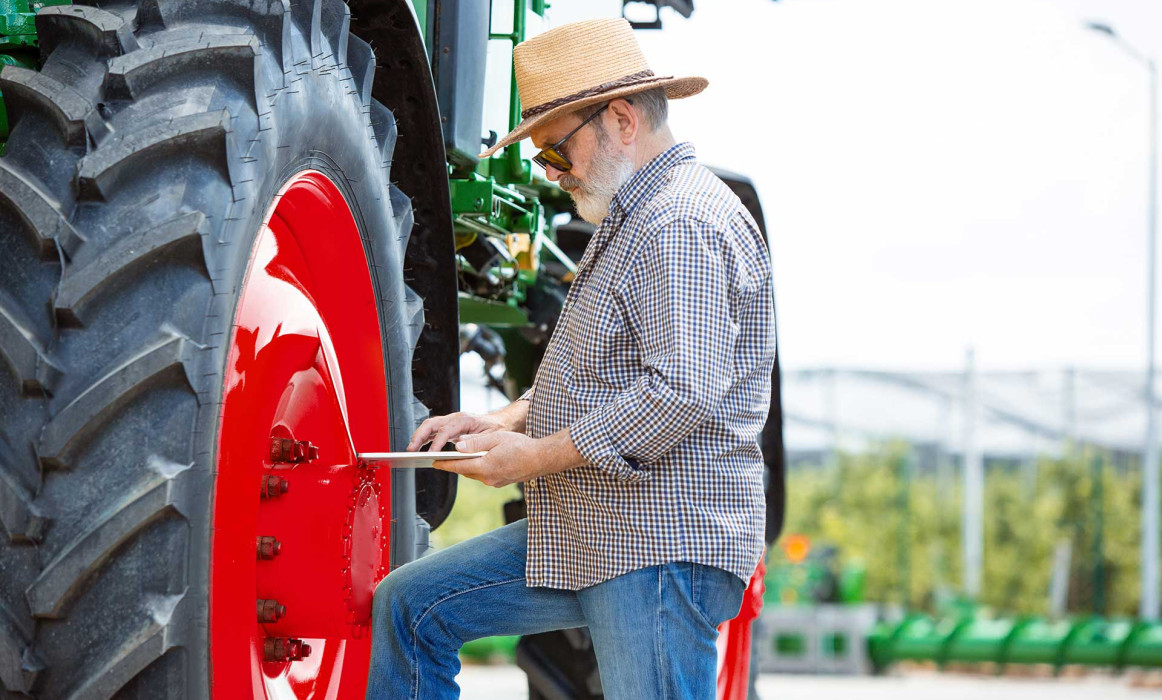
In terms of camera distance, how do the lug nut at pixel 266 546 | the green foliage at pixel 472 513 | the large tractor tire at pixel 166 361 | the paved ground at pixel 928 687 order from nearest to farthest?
the large tractor tire at pixel 166 361, the lug nut at pixel 266 546, the paved ground at pixel 928 687, the green foliage at pixel 472 513

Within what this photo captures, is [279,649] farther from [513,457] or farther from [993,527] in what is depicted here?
[993,527]

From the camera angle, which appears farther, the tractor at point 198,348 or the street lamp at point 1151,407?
the street lamp at point 1151,407

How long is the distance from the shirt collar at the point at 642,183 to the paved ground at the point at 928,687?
1204 centimetres

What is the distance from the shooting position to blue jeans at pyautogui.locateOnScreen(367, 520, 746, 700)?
90.5 inches

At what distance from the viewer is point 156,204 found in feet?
5.82

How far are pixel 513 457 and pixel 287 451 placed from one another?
0.38 m

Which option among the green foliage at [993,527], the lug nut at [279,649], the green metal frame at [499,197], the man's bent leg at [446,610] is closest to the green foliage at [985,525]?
the green foliage at [993,527]

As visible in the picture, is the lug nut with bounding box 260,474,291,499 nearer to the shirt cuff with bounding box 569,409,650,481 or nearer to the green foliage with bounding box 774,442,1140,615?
the shirt cuff with bounding box 569,409,650,481

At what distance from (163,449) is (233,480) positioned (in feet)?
0.53

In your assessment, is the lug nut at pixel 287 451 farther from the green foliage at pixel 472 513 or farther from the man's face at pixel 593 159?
the green foliage at pixel 472 513

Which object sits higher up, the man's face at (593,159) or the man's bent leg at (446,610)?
the man's face at (593,159)

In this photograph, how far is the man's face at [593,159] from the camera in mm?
2453

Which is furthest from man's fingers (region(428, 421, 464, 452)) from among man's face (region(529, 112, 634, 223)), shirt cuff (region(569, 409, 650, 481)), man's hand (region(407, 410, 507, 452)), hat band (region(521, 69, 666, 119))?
hat band (region(521, 69, 666, 119))

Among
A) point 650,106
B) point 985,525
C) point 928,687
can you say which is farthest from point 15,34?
point 985,525
